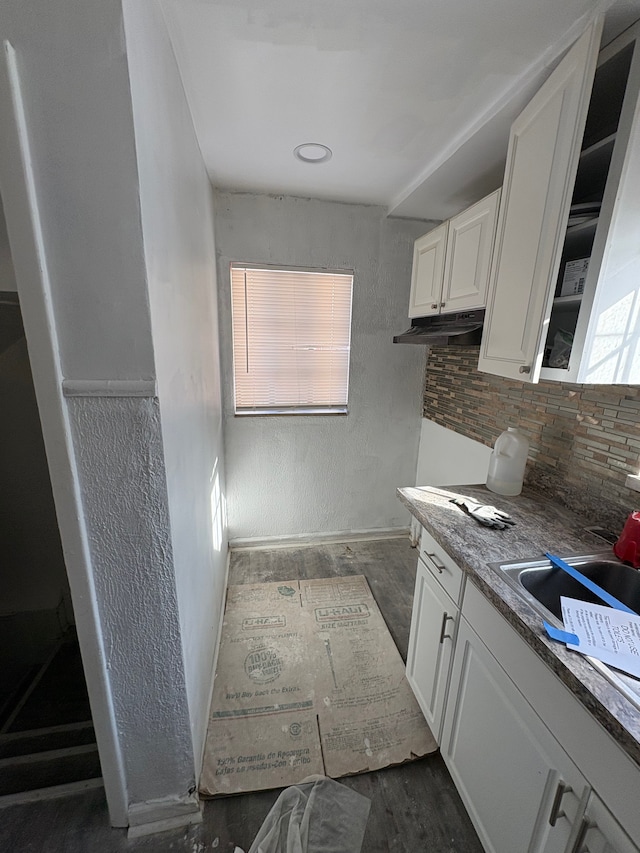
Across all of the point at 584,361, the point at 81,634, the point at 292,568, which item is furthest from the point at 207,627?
the point at 584,361

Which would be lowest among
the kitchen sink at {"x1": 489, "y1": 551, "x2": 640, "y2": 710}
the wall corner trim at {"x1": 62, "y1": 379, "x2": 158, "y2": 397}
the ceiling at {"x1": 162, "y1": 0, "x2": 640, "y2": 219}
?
the kitchen sink at {"x1": 489, "y1": 551, "x2": 640, "y2": 710}

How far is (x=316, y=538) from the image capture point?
9.01ft

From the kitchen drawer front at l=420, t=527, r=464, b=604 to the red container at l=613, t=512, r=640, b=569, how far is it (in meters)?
0.50

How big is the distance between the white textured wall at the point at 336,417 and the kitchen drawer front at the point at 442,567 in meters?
1.31

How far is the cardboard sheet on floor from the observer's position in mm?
1286

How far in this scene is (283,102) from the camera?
1285mm

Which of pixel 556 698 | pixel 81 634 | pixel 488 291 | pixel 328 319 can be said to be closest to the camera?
pixel 556 698

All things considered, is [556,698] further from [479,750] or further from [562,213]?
[562,213]

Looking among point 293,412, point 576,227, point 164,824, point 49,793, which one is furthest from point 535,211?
point 49,793

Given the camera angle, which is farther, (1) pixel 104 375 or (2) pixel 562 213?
(2) pixel 562 213

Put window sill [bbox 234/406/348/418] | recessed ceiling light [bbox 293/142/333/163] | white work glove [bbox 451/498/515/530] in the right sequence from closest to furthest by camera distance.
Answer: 1. white work glove [bbox 451/498/515/530]
2. recessed ceiling light [bbox 293/142/333/163]
3. window sill [bbox 234/406/348/418]

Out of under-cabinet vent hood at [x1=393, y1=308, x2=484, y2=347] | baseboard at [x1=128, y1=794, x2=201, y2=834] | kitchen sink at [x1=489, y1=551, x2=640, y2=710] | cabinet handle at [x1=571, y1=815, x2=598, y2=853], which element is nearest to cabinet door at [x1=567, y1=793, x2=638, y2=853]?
cabinet handle at [x1=571, y1=815, x2=598, y2=853]

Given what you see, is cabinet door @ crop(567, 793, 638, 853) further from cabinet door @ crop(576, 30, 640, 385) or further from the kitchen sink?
cabinet door @ crop(576, 30, 640, 385)

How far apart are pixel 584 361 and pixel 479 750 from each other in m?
1.25
